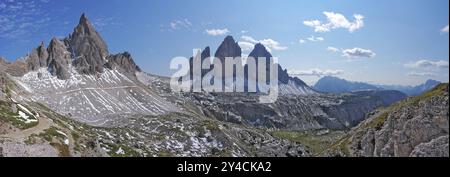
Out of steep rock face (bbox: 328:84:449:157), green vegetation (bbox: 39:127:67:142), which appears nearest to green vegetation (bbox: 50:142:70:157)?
green vegetation (bbox: 39:127:67:142)

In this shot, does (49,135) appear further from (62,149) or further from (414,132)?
(414,132)

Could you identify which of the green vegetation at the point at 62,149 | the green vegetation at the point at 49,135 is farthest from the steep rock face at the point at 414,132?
the green vegetation at the point at 49,135

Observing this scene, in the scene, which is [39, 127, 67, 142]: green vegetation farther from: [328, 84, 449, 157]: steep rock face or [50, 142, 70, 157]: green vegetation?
[328, 84, 449, 157]: steep rock face

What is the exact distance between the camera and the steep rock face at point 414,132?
87250 mm

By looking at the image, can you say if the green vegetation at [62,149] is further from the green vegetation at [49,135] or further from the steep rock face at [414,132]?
the steep rock face at [414,132]

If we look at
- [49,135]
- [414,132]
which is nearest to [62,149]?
[49,135]

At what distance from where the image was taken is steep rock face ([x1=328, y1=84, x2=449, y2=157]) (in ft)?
286

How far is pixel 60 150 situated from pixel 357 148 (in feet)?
376

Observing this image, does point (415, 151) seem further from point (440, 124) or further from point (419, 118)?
point (419, 118)

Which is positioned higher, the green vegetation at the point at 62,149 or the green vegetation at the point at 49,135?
the green vegetation at the point at 49,135

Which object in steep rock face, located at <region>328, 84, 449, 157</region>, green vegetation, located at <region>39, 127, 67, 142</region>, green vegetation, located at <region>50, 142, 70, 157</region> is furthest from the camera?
green vegetation, located at <region>39, 127, 67, 142</region>

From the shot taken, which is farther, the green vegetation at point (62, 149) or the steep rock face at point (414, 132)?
the green vegetation at point (62, 149)
